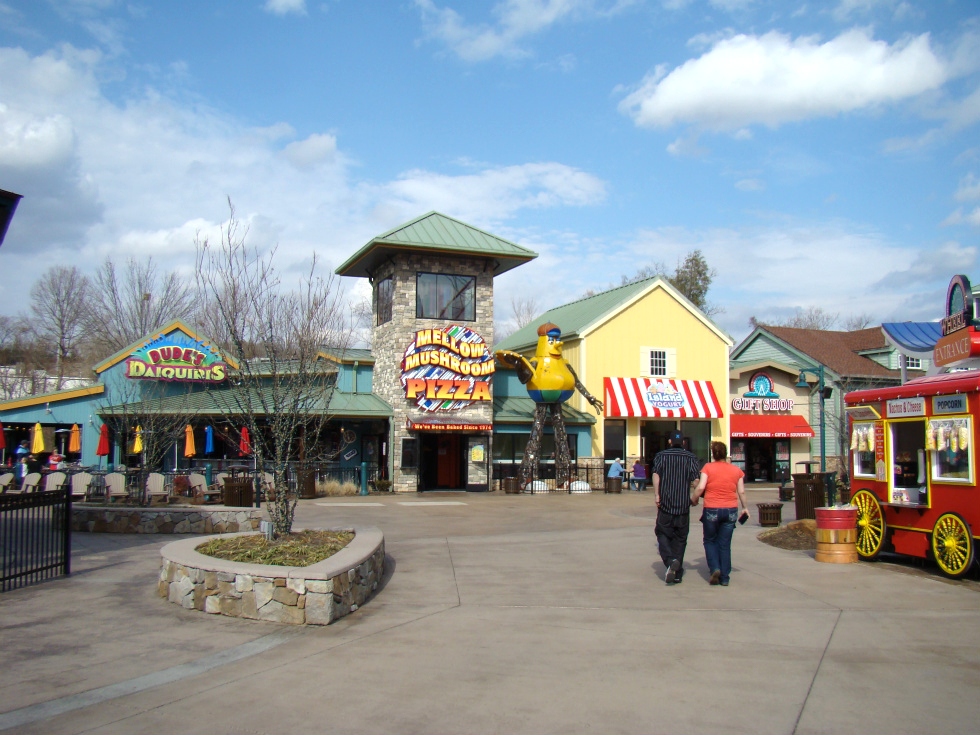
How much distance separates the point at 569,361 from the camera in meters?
32.2

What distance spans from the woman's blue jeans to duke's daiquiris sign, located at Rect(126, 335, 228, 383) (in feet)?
71.7

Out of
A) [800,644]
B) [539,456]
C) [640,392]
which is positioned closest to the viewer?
[800,644]

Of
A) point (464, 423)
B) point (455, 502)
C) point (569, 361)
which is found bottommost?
point (455, 502)

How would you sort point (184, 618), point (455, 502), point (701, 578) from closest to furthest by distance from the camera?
point (184, 618) → point (701, 578) → point (455, 502)

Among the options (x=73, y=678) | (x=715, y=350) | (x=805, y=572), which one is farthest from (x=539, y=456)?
(x=73, y=678)

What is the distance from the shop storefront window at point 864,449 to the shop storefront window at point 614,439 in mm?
19814

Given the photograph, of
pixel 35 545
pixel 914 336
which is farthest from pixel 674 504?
pixel 35 545

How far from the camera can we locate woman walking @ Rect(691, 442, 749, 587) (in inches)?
391

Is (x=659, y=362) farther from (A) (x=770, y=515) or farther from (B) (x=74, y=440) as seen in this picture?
(B) (x=74, y=440)

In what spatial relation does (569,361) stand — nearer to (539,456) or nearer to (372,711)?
(539,456)

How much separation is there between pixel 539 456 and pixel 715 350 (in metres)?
9.69

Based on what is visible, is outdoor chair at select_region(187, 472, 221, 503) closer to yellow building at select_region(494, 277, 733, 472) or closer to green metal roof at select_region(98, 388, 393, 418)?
green metal roof at select_region(98, 388, 393, 418)

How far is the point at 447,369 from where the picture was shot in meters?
27.7

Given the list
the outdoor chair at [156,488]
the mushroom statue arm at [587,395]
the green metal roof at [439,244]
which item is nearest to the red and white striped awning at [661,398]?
the mushroom statue arm at [587,395]
